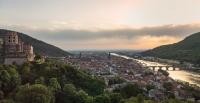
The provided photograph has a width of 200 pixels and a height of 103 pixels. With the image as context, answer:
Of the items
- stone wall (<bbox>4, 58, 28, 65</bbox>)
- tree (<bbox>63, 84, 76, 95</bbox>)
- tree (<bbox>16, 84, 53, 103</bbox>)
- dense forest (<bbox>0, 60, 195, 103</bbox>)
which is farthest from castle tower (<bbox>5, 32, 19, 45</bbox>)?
tree (<bbox>16, 84, 53, 103</bbox>)

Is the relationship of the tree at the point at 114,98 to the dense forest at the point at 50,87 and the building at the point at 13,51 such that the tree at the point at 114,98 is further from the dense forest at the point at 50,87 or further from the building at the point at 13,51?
the building at the point at 13,51

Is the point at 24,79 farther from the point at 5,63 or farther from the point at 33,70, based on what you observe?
the point at 5,63

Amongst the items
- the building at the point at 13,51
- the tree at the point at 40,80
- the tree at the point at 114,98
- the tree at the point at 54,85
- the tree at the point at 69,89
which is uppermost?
the building at the point at 13,51

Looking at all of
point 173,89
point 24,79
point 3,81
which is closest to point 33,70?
point 24,79

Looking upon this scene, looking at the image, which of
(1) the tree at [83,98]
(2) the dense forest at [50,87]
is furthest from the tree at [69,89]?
(1) the tree at [83,98]

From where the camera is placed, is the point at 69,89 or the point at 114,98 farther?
the point at 114,98

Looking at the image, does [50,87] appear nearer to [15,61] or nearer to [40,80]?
[40,80]

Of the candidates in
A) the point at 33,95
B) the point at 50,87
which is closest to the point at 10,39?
the point at 50,87
